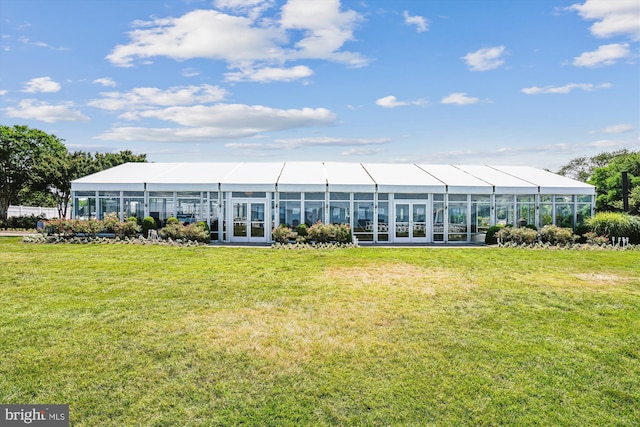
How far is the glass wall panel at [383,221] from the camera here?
65.9ft

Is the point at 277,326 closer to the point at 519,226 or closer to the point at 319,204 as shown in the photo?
the point at 319,204

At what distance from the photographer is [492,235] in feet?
63.8

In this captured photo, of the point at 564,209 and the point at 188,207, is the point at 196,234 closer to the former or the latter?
the point at 188,207

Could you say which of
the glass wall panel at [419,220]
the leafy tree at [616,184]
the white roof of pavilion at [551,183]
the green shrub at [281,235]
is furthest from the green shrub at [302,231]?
the leafy tree at [616,184]

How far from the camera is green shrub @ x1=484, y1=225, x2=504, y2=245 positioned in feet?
63.6

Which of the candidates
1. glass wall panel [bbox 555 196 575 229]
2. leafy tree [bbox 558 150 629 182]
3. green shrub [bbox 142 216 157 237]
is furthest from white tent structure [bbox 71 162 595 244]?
leafy tree [bbox 558 150 629 182]

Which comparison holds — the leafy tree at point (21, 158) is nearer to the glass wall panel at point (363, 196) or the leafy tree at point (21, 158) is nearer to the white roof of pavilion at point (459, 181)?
the glass wall panel at point (363, 196)

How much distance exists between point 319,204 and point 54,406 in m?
15.9

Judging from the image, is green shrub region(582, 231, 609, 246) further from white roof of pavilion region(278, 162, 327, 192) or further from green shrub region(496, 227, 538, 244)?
white roof of pavilion region(278, 162, 327, 192)

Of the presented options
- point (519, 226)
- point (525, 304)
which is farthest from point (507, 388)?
point (519, 226)

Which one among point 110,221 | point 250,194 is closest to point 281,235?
point 250,194

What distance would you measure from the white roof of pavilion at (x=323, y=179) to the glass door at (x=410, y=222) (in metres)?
0.78

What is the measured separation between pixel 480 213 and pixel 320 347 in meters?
16.7

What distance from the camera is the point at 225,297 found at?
8.80 meters
